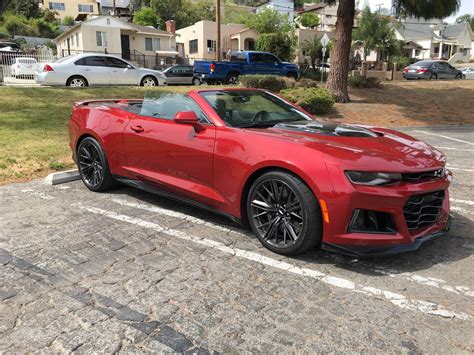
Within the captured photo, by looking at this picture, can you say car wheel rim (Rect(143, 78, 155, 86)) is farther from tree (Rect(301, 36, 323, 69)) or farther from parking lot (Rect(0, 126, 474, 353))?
tree (Rect(301, 36, 323, 69))

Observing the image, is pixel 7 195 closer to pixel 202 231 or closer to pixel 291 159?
pixel 202 231

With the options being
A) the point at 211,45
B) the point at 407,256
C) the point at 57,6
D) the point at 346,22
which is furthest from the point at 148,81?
the point at 57,6

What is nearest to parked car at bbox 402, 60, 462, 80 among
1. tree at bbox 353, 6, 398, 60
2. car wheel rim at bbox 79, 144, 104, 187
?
tree at bbox 353, 6, 398, 60

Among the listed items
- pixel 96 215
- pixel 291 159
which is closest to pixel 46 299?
pixel 96 215

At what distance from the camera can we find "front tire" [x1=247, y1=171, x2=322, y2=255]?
3521 millimetres

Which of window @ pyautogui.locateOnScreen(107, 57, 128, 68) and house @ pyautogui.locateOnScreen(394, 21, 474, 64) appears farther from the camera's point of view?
house @ pyautogui.locateOnScreen(394, 21, 474, 64)

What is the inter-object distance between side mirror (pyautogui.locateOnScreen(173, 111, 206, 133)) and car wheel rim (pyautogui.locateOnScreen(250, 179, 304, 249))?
3.07 ft

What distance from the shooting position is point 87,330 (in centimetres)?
273

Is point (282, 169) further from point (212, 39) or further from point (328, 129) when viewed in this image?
point (212, 39)

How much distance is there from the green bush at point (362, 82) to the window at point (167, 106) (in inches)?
610

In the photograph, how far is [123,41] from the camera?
4469cm

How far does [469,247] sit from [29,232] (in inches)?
167

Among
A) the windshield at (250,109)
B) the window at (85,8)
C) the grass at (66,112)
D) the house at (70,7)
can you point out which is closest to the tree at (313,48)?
the grass at (66,112)

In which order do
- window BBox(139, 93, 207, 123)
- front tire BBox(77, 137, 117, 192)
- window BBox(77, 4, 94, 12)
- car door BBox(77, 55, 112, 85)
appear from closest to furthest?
window BBox(139, 93, 207, 123), front tire BBox(77, 137, 117, 192), car door BBox(77, 55, 112, 85), window BBox(77, 4, 94, 12)
